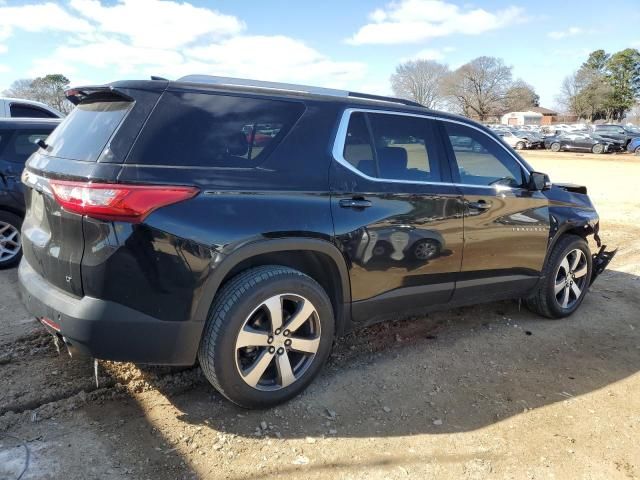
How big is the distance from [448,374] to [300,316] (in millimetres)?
1280

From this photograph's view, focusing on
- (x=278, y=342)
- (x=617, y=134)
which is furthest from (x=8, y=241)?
(x=617, y=134)

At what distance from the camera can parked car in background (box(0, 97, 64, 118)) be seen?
909 centimetres

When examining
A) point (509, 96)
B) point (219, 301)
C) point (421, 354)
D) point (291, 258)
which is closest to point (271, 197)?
point (291, 258)

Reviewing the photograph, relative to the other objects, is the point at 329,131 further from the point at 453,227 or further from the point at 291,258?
the point at 453,227

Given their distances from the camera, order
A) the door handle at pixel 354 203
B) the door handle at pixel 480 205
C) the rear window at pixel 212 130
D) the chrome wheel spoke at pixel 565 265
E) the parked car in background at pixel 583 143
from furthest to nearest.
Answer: the parked car in background at pixel 583 143
the chrome wheel spoke at pixel 565 265
the door handle at pixel 480 205
the door handle at pixel 354 203
the rear window at pixel 212 130

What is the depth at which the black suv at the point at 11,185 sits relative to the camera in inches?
220

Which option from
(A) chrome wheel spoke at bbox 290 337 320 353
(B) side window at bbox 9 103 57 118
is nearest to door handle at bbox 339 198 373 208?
(A) chrome wheel spoke at bbox 290 337 320 353

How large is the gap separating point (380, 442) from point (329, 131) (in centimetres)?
183

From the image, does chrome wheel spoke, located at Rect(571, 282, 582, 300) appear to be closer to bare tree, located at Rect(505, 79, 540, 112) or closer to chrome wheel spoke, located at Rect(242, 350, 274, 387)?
chrome wheel spoke, located at Rect(242, 350, 274, 387)

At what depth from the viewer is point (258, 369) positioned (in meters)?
2.86

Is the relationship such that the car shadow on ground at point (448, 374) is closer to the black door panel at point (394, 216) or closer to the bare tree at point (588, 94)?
the black door panel at point (394, 216)

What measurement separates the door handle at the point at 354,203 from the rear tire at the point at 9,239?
14.3 ft

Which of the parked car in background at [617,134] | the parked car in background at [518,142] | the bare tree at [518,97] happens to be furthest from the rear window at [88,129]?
the bare tree at [518,97]

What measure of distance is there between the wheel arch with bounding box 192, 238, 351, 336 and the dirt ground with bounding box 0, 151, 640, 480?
0.60m
